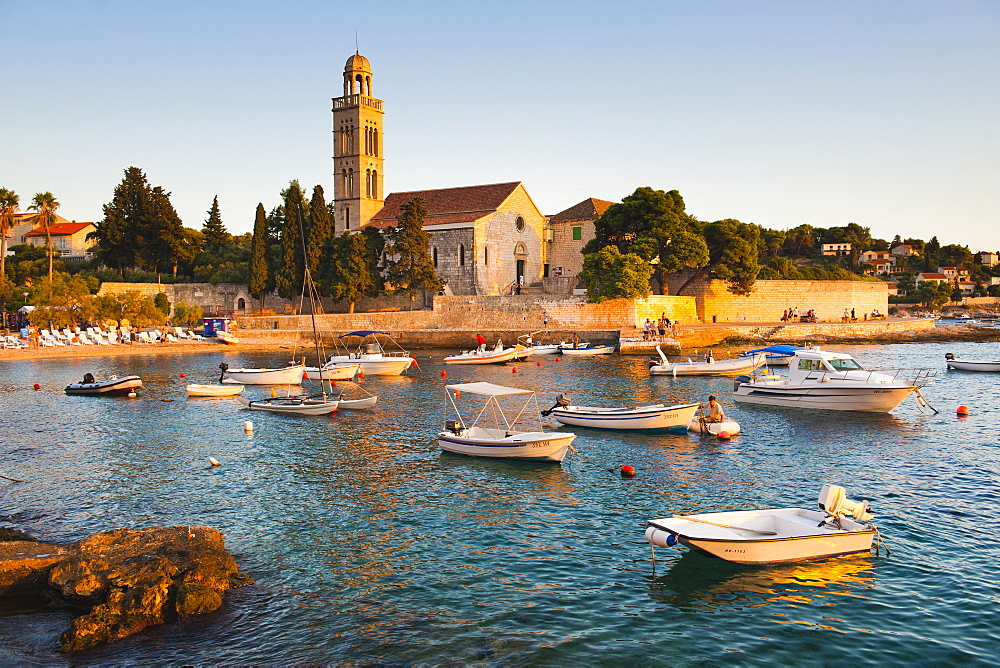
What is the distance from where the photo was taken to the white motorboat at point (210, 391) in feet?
102

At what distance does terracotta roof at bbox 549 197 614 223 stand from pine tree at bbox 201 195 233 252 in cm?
3678

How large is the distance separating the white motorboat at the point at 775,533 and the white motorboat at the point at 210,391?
24858 mm

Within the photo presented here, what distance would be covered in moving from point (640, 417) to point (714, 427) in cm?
224

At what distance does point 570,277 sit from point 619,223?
795cm

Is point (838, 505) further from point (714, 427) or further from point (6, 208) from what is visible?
point (6, 208)

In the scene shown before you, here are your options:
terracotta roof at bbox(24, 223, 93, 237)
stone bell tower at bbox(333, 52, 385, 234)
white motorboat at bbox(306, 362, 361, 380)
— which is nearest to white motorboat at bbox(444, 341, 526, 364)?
white motorboat at bbox(306, 362, 361, 380)

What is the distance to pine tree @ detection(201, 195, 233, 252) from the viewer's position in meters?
79.3

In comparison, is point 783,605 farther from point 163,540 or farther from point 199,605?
point 163,540

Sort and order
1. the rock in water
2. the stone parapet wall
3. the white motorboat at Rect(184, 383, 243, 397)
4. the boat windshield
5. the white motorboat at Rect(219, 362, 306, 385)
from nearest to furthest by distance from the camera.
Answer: the rock in water, the boat windshield, the white motorboat at Rect(184, 383, 243, 397), the white motorboat at Rect(219, 362, 306, 385), the stone parapet wall

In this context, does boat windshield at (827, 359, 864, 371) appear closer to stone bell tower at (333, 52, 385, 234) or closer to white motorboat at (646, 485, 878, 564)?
white motorboat at (646, 485, 878, 564)

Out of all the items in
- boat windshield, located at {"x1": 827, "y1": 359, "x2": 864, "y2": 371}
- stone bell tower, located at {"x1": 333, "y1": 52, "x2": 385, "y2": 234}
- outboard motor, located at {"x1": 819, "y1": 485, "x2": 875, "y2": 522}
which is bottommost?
outboard motor, located at {"x1": 819, "y1": 485, "x2": 875, "y2": 522}

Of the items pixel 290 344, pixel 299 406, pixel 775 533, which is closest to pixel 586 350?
pixel 290 344

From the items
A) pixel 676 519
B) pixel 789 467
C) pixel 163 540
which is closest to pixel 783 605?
pixel 676 519

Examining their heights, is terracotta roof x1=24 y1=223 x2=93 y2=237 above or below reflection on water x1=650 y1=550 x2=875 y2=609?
above
